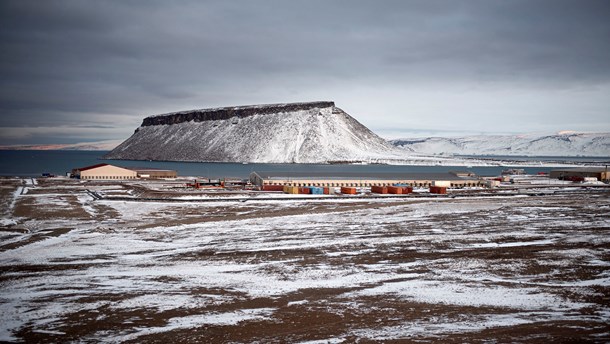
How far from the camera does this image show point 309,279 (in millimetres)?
21734

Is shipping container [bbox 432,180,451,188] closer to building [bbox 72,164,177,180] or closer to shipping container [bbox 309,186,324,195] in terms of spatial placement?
shipping container [bbox 309,186,324,195]

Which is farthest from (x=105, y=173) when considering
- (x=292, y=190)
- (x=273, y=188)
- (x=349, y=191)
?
(x=349, y=191)

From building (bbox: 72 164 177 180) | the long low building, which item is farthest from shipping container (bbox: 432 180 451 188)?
building (bbox: 72 164 177 180)

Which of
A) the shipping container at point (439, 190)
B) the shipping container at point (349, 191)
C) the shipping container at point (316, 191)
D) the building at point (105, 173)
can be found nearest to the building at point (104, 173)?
the building at point (105, 173)

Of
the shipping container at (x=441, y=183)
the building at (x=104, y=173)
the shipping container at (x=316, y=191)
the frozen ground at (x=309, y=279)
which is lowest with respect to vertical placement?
the frozen ground at (x=309, y=279)

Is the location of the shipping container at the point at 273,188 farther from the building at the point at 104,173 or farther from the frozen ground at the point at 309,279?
the building at the point at 104,173

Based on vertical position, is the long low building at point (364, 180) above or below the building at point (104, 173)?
below

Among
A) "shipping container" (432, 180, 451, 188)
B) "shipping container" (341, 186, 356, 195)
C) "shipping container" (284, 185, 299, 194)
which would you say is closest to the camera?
"shipping container" (341, 186, 356, 195)

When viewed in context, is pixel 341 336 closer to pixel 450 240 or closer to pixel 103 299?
pixel 103 299

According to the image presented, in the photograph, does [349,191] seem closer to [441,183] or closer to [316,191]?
[316,191]

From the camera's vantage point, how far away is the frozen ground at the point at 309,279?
611 inches

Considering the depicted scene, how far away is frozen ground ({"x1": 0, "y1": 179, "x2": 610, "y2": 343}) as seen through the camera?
1553 cm

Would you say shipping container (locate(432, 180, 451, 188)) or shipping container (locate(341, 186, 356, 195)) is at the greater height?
shipping container (locate(432, 180, 451, 188))

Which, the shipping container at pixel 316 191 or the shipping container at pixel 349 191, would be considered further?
the shipping container at pixel 316 191
